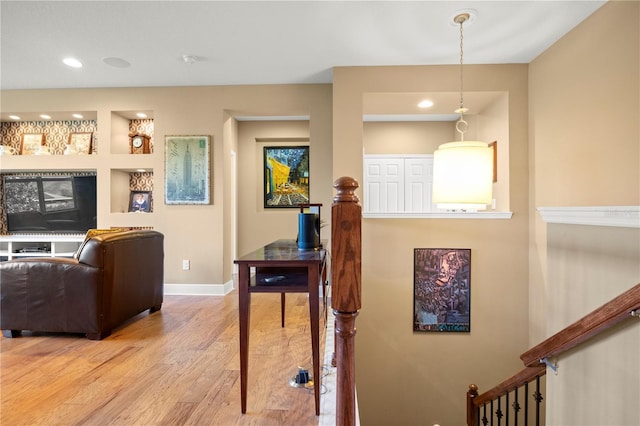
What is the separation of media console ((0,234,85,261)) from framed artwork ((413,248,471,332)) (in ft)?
13.8

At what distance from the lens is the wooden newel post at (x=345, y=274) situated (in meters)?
0.89

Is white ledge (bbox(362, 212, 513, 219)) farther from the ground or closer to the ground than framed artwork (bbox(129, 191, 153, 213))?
closer to the ground

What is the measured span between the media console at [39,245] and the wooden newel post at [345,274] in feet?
14.6

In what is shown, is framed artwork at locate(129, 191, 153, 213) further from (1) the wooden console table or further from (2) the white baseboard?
(1) the wooden console table

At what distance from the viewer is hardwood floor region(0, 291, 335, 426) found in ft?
5.16

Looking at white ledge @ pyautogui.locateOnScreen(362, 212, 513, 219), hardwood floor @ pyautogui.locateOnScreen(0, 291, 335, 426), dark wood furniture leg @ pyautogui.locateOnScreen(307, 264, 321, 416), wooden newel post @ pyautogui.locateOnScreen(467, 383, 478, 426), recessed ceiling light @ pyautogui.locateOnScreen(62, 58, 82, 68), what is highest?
recessed ceiling light @ pyautogui.locateOnScreen(62, 58, 82, 68)

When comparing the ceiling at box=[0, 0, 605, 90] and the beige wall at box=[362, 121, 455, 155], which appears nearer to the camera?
the ceiling at box=[0, 0, 605, 90]

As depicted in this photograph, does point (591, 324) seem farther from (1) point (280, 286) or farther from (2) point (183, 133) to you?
(2) point (183, 133)

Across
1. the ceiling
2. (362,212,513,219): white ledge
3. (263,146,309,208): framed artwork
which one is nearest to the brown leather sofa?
the ceiling

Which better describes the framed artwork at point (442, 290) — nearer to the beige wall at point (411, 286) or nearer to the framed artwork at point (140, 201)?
the beige wall at point (411, 286)

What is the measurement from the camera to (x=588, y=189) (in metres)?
2.44

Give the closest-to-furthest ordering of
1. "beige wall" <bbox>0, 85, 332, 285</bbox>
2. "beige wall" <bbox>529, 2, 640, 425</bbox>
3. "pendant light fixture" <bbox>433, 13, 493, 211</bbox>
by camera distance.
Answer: "beige wall" <bbox>529, 2, 640, 425</bbox>, "pendant light fixture" <bbox>433, 13, 493, 211</bbox>, "beige wall" <bbox>0, 85, 332, 285</bbox>

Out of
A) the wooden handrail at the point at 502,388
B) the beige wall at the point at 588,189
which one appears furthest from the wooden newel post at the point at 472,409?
the beige wall at the point at 588,189

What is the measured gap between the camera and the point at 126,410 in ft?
5.26
